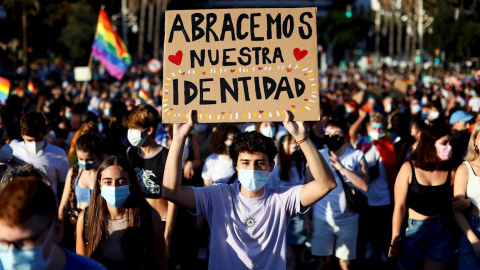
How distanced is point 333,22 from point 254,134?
9423 cm

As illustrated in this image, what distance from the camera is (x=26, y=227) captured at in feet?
7.34

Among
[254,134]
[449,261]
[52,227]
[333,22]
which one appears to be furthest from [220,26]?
[333,22]

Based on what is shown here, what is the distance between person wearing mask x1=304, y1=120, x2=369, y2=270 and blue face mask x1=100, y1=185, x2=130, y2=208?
7.29 ft

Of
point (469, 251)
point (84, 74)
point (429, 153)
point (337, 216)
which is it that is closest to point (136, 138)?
point (337, 216)

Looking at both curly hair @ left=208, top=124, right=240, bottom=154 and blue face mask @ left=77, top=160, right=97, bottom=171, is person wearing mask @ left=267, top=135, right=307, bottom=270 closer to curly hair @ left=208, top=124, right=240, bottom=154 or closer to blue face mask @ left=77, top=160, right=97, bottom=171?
curly hair @ left=208, top=124, right=240, bottom=154

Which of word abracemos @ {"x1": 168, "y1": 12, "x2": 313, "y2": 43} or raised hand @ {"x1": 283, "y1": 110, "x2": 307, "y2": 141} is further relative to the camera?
word abracemos @ {"x1": 168, "y1": 12, "x2": 313, "y2": 43}

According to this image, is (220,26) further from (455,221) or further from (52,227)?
(455,221)

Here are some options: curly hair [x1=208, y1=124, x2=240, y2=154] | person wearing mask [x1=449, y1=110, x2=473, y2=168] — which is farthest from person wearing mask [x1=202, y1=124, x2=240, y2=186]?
person wearing mask [x1=449, y1=110, x2=473, y2=168]

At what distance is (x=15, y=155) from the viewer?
5395 millimetres

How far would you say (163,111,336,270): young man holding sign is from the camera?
3350mm

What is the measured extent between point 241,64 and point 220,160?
8.49 ft

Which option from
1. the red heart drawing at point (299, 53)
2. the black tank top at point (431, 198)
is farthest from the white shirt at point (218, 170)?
the red heart drawing at point (299, 53)

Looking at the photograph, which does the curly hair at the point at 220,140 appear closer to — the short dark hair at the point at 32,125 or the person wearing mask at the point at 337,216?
the person wearing mask at the point at 337,216

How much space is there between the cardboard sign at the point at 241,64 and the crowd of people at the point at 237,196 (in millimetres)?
140
